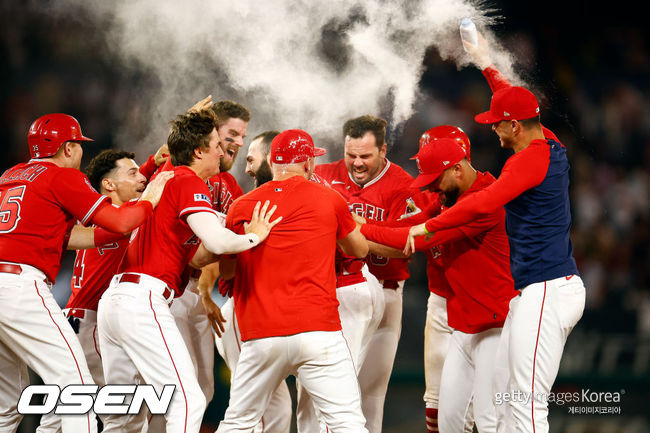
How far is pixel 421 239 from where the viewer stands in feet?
15.5

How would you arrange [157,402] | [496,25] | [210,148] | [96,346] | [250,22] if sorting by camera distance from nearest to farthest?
1. [157,402]
2. [210,148]
3. [96,346]
4. [496,25]
5. [250,22]

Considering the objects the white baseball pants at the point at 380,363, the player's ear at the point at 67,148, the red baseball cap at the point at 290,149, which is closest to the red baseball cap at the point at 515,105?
the red baseball cap at the point at 290,149

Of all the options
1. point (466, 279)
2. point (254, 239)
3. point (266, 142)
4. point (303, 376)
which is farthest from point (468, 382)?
point (266, 142)

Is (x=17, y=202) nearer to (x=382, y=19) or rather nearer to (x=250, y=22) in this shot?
(x=250, y=22)

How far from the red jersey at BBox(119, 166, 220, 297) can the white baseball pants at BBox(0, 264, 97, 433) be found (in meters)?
0.52

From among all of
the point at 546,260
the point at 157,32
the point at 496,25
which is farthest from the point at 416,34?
the point at 546,260

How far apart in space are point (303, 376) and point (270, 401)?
1.20m

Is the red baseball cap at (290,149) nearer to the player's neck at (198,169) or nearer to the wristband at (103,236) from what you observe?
the player's neck at (198,169)

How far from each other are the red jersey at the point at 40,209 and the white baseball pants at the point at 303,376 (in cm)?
140

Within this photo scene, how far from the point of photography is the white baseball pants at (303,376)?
3.96 meters

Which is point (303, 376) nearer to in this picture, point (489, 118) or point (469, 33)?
point (489, 118)

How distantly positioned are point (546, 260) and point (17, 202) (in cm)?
333

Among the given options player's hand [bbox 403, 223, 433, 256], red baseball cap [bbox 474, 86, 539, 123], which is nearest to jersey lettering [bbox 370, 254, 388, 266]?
player's hand [bbox 403, 223, 433, 256]

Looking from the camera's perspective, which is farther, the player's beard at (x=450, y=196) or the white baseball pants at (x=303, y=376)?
the player's beard at (x=450, y=196)
